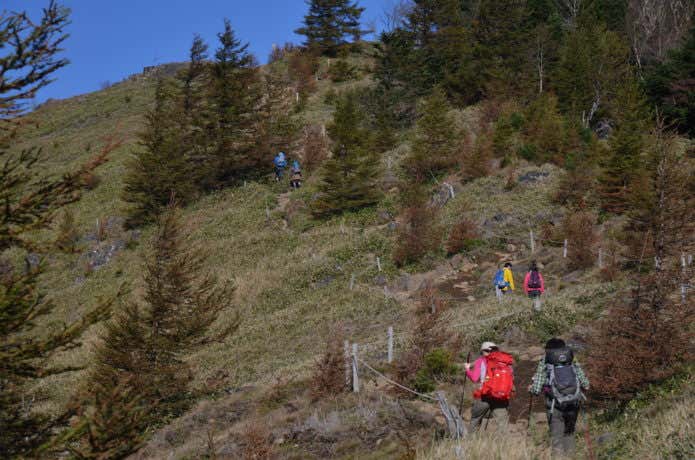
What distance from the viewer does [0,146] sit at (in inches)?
257

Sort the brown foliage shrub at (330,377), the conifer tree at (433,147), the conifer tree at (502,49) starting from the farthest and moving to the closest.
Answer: the conifer tree at (502,49) → the conifer tree at (433,147) → the brown foliage shrub at (330,377)

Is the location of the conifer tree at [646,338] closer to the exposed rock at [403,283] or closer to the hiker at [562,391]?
the hiker at [562,391]

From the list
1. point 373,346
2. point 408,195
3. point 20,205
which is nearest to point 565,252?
point 408,195

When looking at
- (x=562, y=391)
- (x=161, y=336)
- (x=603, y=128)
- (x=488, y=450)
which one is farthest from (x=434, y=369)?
(x=603, y=128)

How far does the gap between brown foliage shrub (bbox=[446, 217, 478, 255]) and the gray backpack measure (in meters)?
18.6

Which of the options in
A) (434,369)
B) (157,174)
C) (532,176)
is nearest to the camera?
(434,369)

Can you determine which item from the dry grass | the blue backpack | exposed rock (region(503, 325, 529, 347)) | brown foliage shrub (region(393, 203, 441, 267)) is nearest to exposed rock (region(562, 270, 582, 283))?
the blue backpack

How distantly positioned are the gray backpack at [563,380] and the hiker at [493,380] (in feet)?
2.26

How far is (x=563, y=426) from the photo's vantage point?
746 centimetres

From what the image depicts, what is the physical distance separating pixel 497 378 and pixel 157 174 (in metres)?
34.2

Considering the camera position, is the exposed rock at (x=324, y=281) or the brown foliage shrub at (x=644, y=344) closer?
the brown foliage shrub at (x=644, y=344)

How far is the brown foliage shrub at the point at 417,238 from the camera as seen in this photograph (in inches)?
1023

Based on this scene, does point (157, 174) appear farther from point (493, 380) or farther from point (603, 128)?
point (493, 380)

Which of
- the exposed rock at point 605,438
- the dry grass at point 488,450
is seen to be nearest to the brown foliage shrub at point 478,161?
the exposed rock at point 605,438
